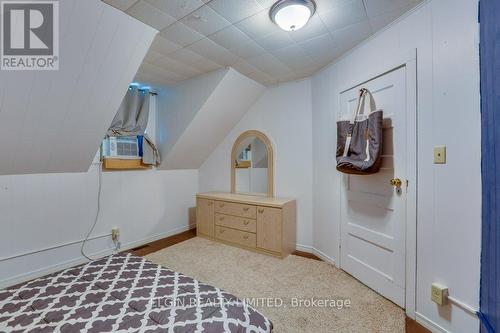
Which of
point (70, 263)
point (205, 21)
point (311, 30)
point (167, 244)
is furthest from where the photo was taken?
point (167, 244)

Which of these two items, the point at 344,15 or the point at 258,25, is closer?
the point at 344,15

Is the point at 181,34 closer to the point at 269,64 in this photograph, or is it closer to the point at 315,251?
the point at 269,64

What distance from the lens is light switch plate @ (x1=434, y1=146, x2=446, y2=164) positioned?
1419 millimetres

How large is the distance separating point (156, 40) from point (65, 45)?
688mm

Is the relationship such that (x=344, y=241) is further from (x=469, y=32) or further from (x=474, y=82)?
(x=469, y=32)

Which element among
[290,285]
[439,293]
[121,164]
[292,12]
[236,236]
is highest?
[292,12]

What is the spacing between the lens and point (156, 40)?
2.02 meters

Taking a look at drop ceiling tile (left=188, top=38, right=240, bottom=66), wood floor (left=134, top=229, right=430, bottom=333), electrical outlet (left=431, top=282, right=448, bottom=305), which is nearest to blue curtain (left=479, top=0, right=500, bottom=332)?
electrical outlet (left=431, top=282, right=448, bottom=305)

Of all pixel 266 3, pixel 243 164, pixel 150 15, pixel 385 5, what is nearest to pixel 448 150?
pixel 385 5

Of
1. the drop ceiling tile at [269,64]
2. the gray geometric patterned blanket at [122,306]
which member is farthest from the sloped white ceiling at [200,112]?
the gray geometric patterned blanket at [122,306]

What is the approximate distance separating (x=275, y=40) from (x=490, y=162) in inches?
68.9

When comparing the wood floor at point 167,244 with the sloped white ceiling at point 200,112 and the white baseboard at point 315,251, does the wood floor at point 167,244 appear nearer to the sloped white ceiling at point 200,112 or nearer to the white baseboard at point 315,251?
the white baseboard at point 315,251

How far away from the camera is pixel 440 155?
1.44 metres

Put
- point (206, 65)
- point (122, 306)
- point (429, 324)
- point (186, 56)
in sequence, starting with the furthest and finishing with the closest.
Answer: point (206, 65), point (186, 56), point (429, 324), point (122, 306)
